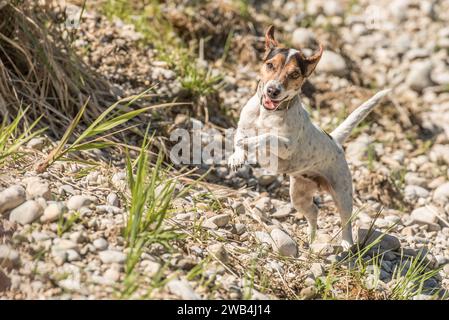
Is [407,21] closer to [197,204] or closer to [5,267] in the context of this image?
[197,204]

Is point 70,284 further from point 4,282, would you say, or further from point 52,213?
point 52,213

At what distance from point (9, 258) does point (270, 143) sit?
66.1 inches

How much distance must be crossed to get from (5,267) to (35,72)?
2.33m

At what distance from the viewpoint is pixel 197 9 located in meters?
7.15

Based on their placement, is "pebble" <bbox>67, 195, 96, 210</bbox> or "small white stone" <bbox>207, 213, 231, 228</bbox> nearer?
"pebble" <bbox>67, 195, 96, 210</bbox>

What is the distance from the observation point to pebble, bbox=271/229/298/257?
13.9 ft

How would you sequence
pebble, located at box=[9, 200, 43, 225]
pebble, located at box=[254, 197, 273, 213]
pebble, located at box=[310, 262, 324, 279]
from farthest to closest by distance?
1. pebble, located at box=[254, 197, 273, 213]
2. pebble, located at box=[310, 262, 324, 279]
3. pebble, located at box=[9, 200, 43, 225]

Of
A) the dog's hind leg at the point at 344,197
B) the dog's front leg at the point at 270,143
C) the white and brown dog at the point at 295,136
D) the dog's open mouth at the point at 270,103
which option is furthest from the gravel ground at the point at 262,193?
the dog's open mouth at the point at 270,103

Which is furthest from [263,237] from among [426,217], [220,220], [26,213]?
[426,217]

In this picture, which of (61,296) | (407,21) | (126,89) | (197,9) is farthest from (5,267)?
(407,21)

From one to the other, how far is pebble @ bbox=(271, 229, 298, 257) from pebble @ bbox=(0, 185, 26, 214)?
1.53 metres

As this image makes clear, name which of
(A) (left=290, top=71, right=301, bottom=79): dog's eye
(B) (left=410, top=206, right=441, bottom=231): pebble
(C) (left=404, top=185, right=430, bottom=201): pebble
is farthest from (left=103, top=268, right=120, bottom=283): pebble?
(C) (left=404, top=185, right=430, bottom=201): pebble

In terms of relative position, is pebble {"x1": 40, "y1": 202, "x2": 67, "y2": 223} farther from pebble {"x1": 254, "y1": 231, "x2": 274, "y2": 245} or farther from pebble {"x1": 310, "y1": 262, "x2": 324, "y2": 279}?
pebble {"x1": 310, "y1": 262, "x2": 324, "y2": 279}

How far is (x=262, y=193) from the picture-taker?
18.1 ft
